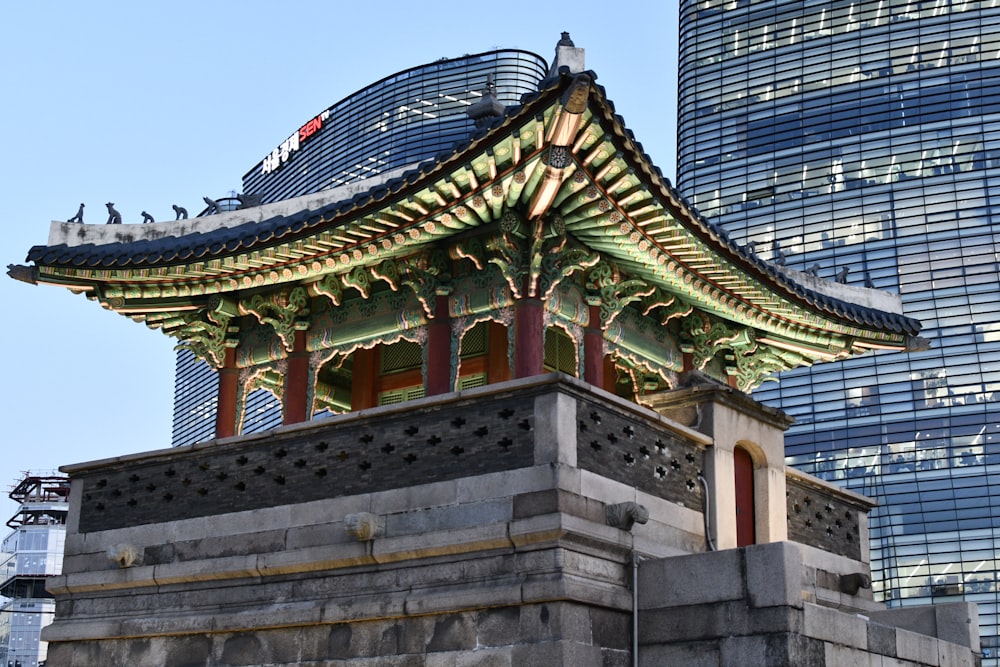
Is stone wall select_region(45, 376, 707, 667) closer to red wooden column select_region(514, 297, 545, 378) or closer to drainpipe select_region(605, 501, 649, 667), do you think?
drainpipe select_region(605, 501, 649, 667)

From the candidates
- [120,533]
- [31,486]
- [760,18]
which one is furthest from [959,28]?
[31,486]

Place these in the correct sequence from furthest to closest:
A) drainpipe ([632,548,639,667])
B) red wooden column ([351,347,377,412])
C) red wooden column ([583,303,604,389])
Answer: red wooden column ([351,347,377,412])
red wooden column ([583,303,604,389])
drainpipe ([632,548,639,667])

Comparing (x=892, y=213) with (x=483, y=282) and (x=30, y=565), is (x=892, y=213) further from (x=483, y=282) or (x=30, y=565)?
(x=30, y=565)

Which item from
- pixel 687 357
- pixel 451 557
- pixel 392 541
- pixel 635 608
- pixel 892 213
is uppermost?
pixel 892 213

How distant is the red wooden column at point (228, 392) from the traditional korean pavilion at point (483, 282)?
0.03 meters

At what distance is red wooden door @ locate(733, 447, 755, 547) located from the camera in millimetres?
18109

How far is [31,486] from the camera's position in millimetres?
86125

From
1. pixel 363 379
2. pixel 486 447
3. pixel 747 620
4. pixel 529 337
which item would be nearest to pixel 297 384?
pixel 363 379

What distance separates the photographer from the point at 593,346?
19016 millimetres

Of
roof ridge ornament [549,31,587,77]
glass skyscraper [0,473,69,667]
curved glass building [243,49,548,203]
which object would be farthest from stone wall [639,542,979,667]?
glass skyscraper [0,473,69,667]

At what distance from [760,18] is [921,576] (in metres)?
28.1

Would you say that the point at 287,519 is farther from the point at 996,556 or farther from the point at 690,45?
the point at 690,45

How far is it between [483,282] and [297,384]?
11.6 ft

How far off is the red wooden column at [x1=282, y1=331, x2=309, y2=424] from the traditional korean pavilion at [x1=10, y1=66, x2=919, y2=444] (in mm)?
25
